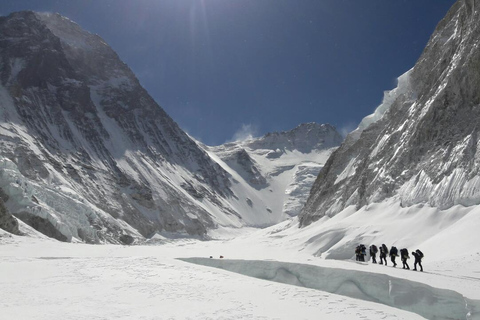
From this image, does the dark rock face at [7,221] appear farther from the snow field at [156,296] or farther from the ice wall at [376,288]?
the ice wall at [376,288]

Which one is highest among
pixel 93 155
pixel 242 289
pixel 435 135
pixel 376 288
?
pixel 93 155

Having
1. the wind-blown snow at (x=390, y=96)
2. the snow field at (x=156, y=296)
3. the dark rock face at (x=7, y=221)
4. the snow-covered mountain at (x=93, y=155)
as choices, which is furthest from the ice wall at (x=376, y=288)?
the snow-covered mountain at (x=93, y=155)

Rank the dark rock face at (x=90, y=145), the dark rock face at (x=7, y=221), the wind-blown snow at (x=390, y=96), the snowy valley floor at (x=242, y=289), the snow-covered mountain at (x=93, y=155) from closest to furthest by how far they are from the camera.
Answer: the snowy valley floor at (x=242, y=289) < the dark rock face at (x=7, y=221) < the wind-blown snow at (x=390, y=96) < the snow-covered mountain at (x=93, y=155) < the dark rock face at (x=90, y=145)

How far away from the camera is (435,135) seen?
31.6m

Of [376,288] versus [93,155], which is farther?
[93,155]

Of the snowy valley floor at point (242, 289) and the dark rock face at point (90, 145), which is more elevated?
the dark rock face at point (90, 145)

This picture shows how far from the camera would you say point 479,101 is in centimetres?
2928

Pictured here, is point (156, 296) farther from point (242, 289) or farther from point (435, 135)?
point (435, 135)

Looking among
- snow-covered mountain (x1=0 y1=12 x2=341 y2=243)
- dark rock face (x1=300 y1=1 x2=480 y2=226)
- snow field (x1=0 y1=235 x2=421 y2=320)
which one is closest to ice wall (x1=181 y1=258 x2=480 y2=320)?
snow field (x1=0 y1=235 x2=421 y2=320)

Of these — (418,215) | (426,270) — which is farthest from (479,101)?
(426,270)

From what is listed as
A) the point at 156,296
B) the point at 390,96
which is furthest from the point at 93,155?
the point at 156,296

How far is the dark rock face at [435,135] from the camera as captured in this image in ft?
88.3

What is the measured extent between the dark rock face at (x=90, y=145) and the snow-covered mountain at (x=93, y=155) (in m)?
0.38

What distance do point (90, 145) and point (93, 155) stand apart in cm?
604
